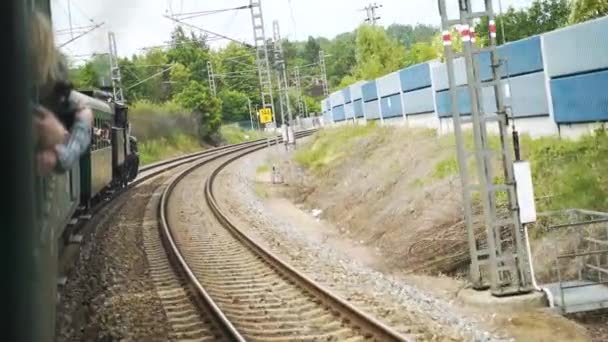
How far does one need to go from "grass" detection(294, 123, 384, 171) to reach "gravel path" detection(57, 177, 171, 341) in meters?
11.2

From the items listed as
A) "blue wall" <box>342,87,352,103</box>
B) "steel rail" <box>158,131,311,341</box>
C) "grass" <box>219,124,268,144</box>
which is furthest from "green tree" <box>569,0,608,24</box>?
"blue wall" <box>342,87,352,103</box>

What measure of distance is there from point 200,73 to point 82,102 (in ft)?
40.5

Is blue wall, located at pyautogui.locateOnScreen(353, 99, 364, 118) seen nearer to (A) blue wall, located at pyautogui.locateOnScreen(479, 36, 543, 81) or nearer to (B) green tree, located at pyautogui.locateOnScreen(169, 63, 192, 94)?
(A) blue wall, located at pyautogui.locateOnScreen(479, 36, 543, 81)

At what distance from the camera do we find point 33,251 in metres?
1.46

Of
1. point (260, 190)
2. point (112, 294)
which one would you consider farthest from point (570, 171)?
point (260, 190)

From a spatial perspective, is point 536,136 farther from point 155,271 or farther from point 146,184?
point 146,184

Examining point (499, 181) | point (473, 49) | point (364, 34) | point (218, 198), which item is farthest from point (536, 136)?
point (364, 34)

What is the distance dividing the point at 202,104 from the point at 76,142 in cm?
1409

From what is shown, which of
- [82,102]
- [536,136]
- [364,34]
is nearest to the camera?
[82,102]

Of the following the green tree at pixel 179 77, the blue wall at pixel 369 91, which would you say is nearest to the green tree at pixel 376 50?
the blue wall at pixel 369 91

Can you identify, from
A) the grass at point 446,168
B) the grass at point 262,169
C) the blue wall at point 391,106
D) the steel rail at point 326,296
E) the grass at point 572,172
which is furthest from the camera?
the grass at point 262,169

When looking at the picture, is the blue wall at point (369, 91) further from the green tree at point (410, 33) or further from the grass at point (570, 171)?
the grass at point (570, 171)

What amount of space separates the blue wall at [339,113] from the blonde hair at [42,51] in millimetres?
33036

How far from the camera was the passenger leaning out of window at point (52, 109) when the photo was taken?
58.1 inches
